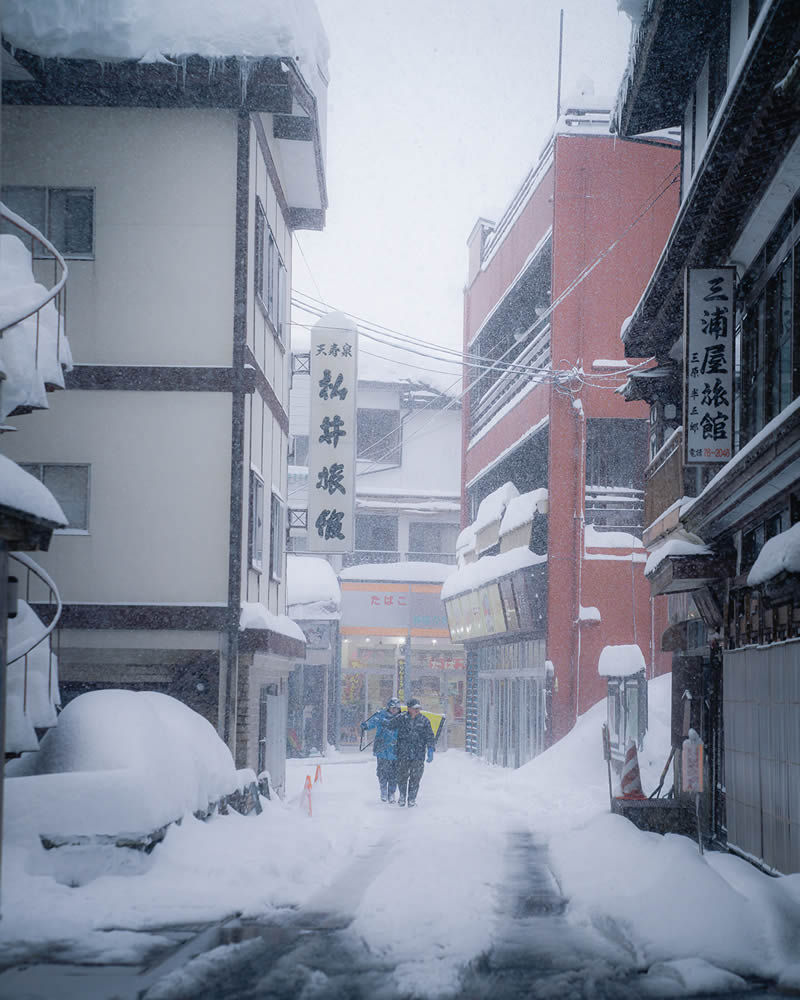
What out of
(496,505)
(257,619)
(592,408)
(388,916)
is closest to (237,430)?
(257,619)

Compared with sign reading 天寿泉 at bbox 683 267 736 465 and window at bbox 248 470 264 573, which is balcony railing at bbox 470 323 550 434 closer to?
window at bbox 248 470 264 573

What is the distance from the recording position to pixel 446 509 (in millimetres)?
44312

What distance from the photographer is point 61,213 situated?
16672 millimetres

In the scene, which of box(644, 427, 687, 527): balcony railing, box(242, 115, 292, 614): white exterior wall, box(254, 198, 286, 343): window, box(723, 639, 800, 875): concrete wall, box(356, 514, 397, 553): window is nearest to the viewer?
box(723, 639, 800, 875): concrete wall

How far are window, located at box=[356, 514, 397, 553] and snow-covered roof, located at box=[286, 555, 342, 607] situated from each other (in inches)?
210

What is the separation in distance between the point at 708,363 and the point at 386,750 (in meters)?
9.83

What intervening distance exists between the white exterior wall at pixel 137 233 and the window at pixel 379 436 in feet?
94.0

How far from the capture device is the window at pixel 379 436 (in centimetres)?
4566

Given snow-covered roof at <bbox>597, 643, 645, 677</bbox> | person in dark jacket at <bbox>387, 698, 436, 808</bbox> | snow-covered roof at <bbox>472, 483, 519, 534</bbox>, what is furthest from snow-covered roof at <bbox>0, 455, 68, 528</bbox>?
snow-covered roof at <bbox>472, 483, 519, 534</bbox>

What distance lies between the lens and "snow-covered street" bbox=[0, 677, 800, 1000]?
711 cm

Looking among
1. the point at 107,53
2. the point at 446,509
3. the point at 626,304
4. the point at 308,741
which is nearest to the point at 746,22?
the point at 107,53

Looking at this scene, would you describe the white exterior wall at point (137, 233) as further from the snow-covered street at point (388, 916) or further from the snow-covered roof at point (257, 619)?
the snow-covered street at point (388, 916)

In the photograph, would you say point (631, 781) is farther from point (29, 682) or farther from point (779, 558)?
point (29, 682)

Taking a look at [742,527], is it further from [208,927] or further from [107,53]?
[107,53]
